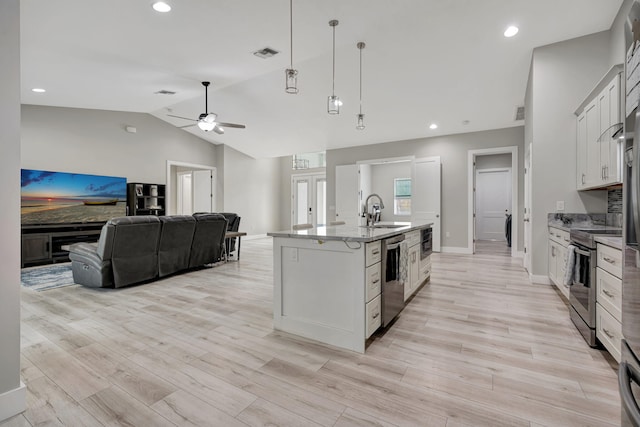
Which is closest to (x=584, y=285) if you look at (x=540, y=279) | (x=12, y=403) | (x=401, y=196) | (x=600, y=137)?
(x=600, y=137)

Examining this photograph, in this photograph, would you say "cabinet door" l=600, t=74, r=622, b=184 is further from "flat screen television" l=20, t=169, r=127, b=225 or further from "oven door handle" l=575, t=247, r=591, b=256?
"flat screen television" l=20, t=169, r=127, b=225

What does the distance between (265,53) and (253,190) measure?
20.8 ft

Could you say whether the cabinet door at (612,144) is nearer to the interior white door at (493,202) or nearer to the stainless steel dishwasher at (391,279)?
the stainless steel dishwasher at (391,279)

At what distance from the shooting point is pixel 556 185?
405cm

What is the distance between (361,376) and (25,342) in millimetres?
2679

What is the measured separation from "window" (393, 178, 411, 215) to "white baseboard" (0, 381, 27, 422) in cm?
893

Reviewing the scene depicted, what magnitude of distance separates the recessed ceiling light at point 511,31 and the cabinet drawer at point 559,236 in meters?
2.53

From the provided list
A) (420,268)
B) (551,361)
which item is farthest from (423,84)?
(551,361)

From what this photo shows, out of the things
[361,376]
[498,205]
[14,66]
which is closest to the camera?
[14,66]

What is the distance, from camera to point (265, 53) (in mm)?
4316

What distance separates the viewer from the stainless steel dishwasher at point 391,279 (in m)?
2.55

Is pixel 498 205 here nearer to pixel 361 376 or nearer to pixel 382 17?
pixel 382 17

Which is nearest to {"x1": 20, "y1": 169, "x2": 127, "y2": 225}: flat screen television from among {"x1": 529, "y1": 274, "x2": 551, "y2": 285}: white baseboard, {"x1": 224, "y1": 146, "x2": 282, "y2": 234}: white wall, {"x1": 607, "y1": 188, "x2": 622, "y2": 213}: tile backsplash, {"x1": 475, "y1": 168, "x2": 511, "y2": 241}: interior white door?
{"x1": 224, "y1": 146, "x2": 282, "y2": 234}: white wall

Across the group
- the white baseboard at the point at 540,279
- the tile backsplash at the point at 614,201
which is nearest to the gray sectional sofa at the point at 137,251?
the white baseboard at the point at 540,279
